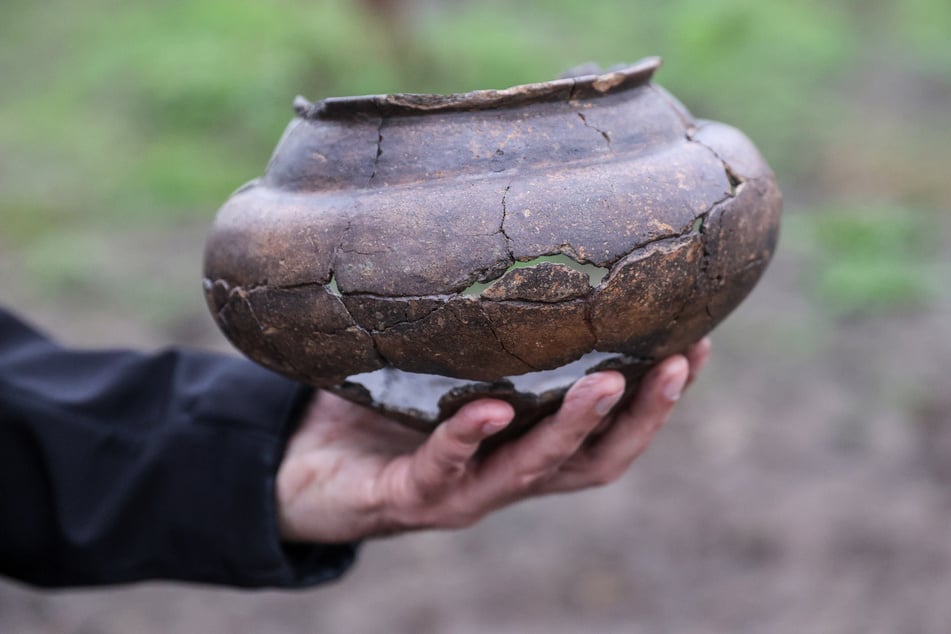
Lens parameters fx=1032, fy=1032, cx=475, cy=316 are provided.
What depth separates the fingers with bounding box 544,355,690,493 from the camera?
194 centimetres

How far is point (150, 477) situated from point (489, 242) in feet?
3.51

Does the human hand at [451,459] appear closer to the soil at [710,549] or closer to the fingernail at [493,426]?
the fingernail at [493,426]

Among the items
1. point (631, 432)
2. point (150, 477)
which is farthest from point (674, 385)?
point (150, 477)

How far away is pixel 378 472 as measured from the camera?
2133 mm

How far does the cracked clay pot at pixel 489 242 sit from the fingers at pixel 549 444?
52mm

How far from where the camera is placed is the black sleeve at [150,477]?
224cm

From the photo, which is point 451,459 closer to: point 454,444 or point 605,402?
point 454,444

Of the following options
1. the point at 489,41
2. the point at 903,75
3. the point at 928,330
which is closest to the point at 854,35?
the point at 903,75

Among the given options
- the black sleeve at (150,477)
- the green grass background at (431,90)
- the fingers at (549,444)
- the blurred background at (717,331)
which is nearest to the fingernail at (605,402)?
the fingers at (549,444)

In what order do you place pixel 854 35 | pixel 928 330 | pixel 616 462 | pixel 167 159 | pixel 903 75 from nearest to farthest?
pixel 616 462, pixel 928 330, pixel 167 159, pixel 903 75, pixel 854 35

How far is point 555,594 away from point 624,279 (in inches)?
91.8

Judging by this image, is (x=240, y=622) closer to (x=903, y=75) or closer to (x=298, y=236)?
(x=298, y=236)

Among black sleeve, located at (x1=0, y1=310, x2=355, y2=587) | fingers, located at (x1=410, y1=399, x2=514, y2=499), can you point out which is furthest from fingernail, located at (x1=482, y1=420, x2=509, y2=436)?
black sleeve, located at (x1=0, y1=310, x2=355, y2=587)

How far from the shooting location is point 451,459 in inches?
74.6
